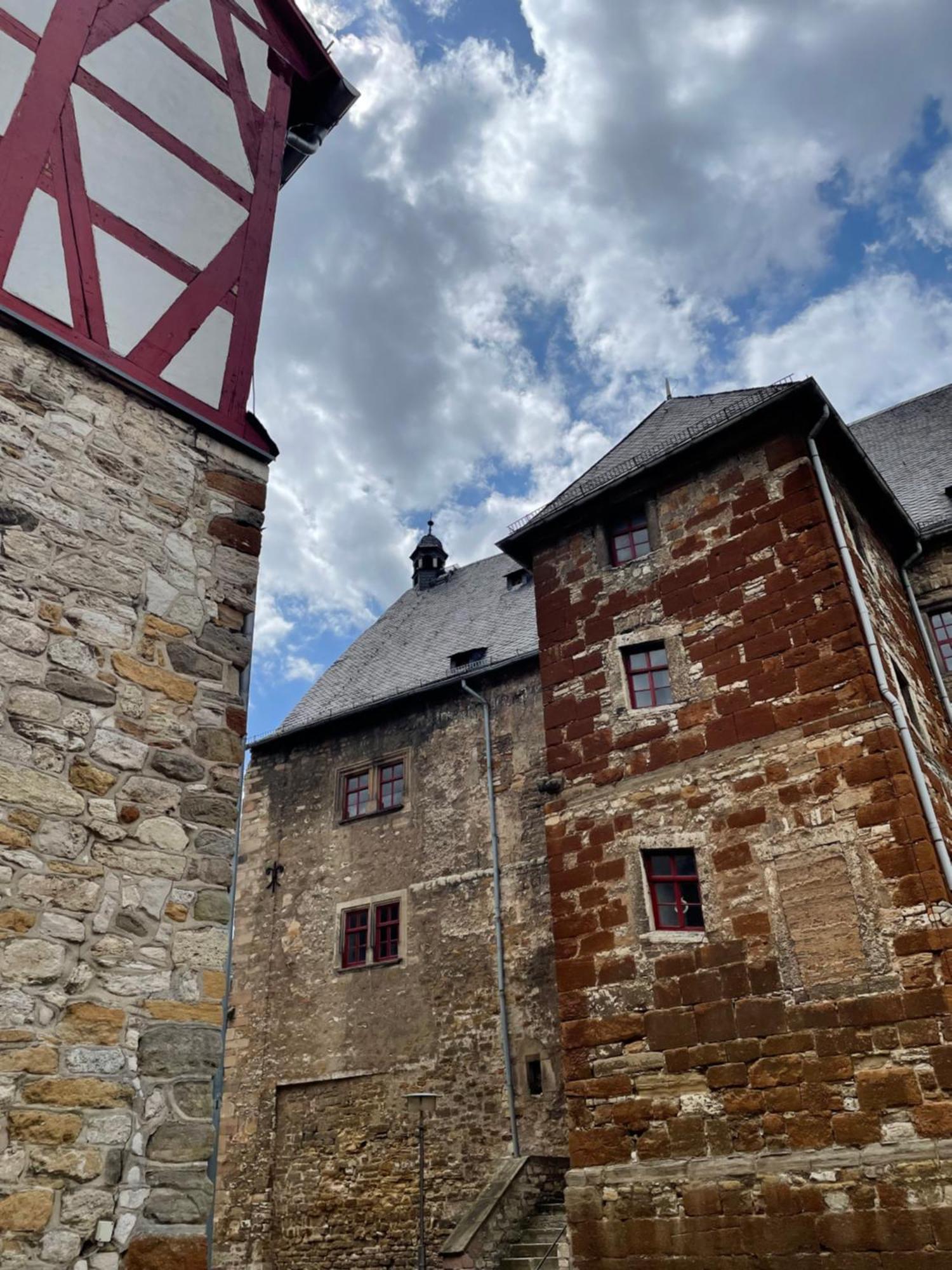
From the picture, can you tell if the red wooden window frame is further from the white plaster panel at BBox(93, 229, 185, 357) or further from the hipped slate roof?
the white plaster panel at BBox(93, 229, 185, 357)

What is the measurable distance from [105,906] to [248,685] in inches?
48.3

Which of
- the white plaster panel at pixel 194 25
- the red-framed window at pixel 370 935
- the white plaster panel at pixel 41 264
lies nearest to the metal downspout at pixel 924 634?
the red-framed window at pixel 370 935

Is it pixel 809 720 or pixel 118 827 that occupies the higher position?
pixel 809 720

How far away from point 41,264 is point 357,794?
1144 cm

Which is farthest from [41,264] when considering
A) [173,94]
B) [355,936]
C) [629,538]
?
[355,936]

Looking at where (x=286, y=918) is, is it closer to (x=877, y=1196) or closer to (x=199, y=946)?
(x=877, y=1196)

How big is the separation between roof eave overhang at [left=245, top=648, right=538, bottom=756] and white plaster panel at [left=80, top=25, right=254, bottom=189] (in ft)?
29.2

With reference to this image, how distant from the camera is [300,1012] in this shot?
14.1 meters

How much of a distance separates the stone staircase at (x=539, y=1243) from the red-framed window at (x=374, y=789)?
19.0 feet

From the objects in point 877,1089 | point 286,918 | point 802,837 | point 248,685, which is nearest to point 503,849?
point 286,918

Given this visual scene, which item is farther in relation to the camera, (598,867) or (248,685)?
(598,867)

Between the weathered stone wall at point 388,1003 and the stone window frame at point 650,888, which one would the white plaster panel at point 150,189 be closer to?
the stone window frame at point 650,888

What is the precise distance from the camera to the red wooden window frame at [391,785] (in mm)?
14773

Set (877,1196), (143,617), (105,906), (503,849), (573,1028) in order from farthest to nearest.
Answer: (503,849)
(573,1028)
(877,1196)
(143,617)
(105,906)
